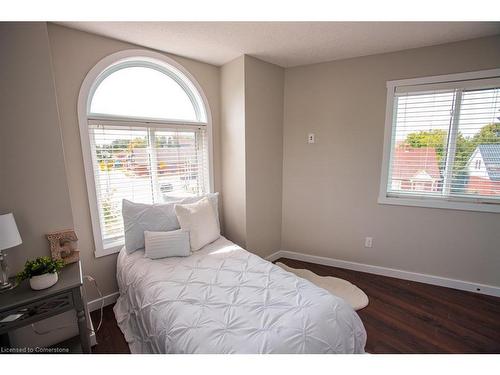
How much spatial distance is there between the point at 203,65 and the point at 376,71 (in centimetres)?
188

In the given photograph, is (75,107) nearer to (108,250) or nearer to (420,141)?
(108,250)

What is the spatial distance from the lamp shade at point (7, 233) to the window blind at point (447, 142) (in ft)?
10.4

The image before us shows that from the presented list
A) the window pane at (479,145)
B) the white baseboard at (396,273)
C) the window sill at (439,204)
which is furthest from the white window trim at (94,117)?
the window pane at (479,145)

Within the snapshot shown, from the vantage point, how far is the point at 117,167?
2.26 metres

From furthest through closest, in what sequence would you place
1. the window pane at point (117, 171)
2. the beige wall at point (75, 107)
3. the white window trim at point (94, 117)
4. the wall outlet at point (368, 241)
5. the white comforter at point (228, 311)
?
1. the wall outlet at point (368, 241)
2. the window pane at point (117, 171)
3. the white window trim at point (94, 117)
4. the beige wall at point (75, 107)
5. the white comforter at point (228, 311)

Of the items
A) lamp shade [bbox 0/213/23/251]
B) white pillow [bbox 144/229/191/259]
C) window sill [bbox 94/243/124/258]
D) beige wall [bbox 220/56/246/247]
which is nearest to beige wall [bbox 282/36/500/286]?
beige wall [bbox 220/56/246/247]

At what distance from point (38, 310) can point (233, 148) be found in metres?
2.09

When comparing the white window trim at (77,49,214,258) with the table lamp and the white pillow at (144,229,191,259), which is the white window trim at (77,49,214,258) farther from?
the table lamp

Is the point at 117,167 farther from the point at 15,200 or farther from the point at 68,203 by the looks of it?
the point at 15,200

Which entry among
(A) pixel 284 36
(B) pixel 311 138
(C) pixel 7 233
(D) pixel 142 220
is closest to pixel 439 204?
(B) pixel 311 138

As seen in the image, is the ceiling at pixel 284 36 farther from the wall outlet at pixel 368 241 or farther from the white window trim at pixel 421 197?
the wall outlet at pixel 368 241

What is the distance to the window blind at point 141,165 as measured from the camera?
7.16 ft

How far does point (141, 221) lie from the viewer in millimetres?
2209
